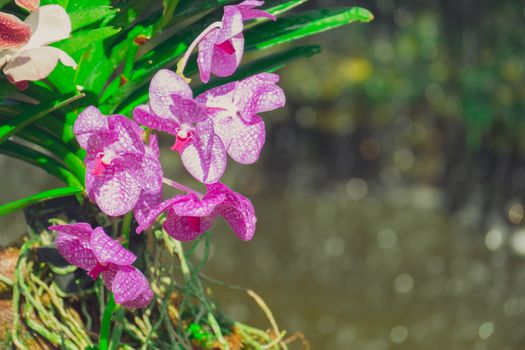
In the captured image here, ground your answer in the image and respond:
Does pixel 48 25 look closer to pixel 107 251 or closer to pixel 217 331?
pixel 107 251

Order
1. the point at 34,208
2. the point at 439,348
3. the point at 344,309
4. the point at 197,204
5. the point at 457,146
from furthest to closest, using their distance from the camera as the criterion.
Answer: the point at 457,146 → the point at 344,309 → the point at 439,348 → the point at 34,208 → the point at 197,204

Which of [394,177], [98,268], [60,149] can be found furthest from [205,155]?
[394,177]

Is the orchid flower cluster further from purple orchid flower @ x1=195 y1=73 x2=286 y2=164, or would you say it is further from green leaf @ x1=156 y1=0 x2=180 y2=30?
green leaf @ x1=156 y1=0 x2=180 y2=30

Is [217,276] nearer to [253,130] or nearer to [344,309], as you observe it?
[344,309]

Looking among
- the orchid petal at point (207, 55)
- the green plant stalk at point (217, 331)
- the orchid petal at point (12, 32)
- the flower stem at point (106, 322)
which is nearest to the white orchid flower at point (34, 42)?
the orchid petal at point (12, 32)

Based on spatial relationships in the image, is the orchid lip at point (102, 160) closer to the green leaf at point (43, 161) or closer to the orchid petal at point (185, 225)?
the orchid petal at point (185, 225)

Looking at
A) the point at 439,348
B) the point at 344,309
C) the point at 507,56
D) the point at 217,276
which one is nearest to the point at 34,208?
the point at 439,348
